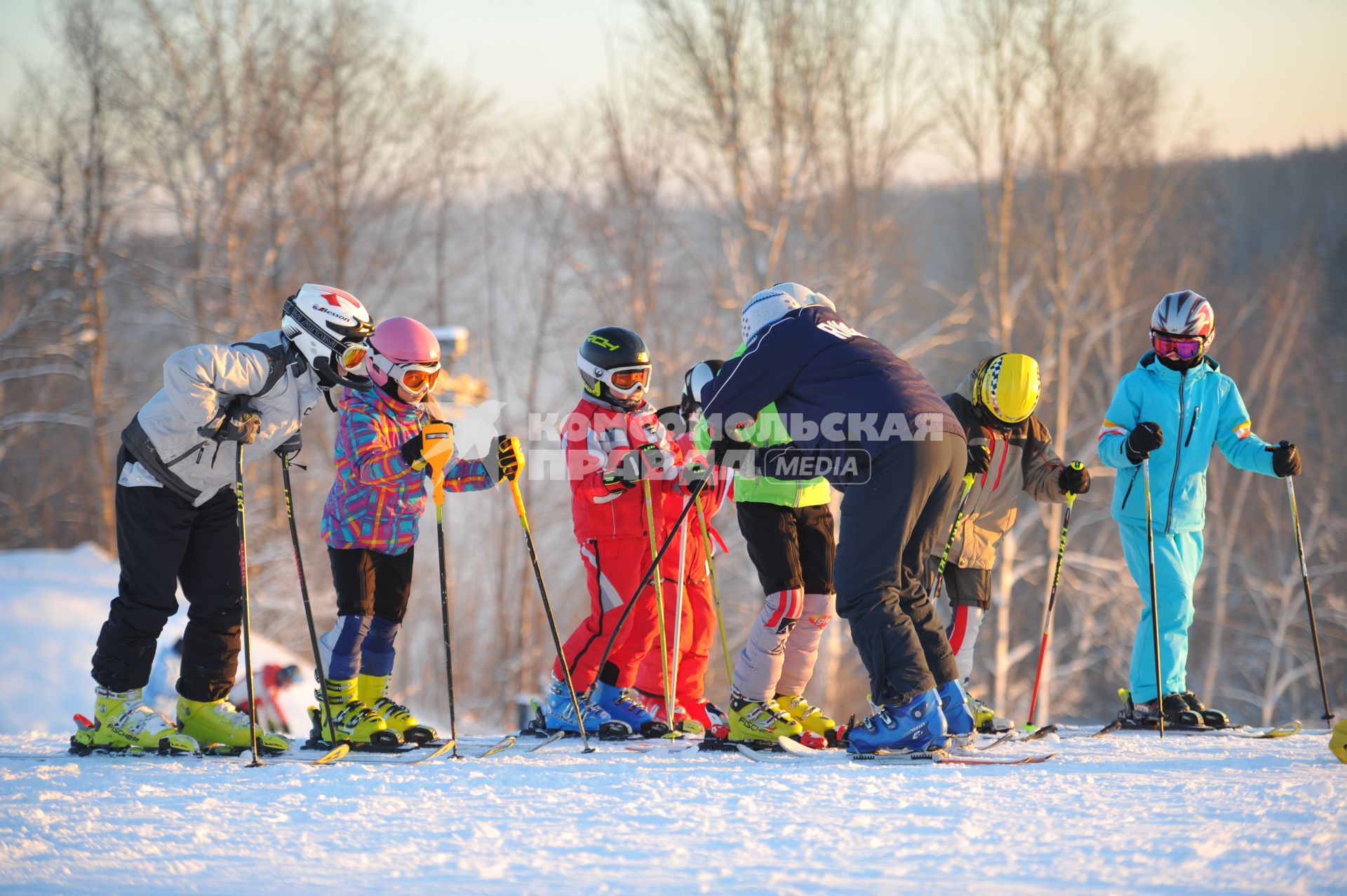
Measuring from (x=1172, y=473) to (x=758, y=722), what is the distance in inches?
97.6

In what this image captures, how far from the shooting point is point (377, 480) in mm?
4363

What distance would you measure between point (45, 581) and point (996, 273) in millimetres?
12522

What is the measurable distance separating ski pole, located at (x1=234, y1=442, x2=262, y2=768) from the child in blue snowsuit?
3975 millimetres

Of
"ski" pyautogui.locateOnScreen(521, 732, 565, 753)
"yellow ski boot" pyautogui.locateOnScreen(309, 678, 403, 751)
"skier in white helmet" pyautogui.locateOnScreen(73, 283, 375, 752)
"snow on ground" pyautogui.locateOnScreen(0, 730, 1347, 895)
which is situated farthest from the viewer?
"ski" pyautogui.locateOnScreen(521, 732, 565, 753)

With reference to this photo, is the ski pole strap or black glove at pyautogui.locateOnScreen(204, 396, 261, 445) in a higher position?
black glove at pyautogui.locateOnScreen(204, 396, 261, 445)

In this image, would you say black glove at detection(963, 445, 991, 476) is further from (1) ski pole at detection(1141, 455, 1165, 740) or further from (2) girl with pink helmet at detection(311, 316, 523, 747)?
(2) girl with pink helmet at detection(311, 316, 523, 747)

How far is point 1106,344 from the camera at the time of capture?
1933 cm

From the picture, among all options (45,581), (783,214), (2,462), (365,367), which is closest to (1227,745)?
(365,367)

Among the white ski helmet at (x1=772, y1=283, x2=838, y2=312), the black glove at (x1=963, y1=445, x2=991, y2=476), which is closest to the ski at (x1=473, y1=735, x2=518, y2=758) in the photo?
the white ski helmet at (x1=772, y1=283, x2=838, y2=312)

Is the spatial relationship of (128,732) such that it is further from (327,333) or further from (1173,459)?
(1173,459)

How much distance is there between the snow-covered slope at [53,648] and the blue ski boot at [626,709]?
4.28m

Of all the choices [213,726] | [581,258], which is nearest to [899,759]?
[213,726]

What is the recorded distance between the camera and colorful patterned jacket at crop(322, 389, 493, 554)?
4352 mm

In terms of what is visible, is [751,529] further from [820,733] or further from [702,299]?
[702,299]
